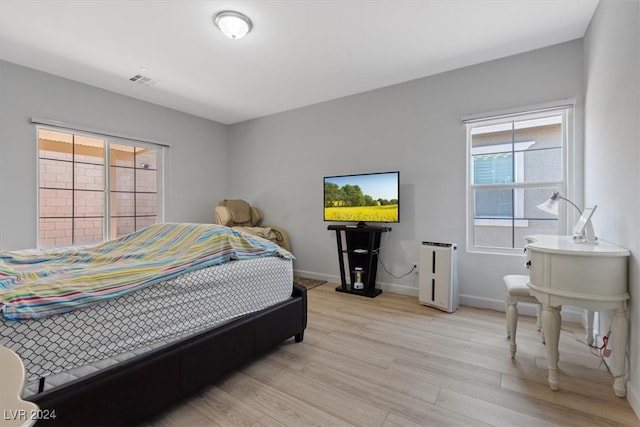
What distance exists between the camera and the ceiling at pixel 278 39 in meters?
2.23

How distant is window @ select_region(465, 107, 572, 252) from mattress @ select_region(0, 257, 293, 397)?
2.46 metres

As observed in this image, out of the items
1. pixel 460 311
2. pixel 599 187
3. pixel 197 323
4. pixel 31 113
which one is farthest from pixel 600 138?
pixel 31 113

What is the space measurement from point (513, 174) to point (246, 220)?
380 centimetres

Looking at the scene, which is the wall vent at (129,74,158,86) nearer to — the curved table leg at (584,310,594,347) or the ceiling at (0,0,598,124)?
the ceiling at (0,0,598,124)

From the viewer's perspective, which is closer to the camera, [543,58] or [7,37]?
[7,37]

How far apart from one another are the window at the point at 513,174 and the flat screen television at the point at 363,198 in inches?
33.1

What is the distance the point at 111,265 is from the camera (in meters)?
1.73

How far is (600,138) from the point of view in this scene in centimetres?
214

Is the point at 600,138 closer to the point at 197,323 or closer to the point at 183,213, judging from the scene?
the point at 197,323

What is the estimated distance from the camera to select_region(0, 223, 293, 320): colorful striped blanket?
1154mm

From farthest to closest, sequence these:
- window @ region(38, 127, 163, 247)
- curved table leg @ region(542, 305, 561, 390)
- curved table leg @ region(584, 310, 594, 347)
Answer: window @ region(38, 127, 163, 247)
curved table leg @ region(584, 310, 594, 347)
curved table leg @ region(542, 305, 561, 390)

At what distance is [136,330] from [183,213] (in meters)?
3.62

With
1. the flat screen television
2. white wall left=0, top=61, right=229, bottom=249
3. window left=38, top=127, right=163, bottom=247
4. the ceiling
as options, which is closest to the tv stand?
the flat screen television

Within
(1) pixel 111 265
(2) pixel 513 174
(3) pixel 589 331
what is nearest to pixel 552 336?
(3) pixel 589 331
